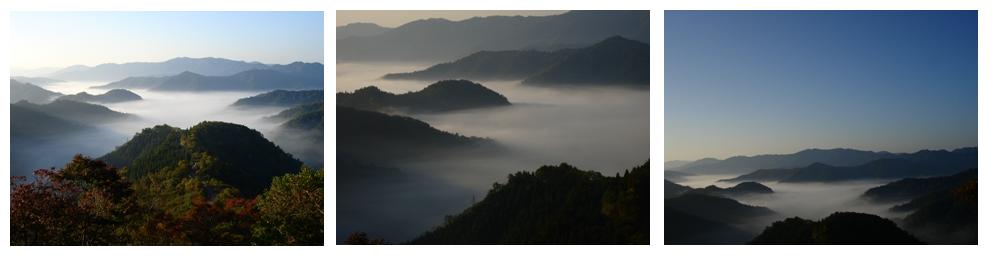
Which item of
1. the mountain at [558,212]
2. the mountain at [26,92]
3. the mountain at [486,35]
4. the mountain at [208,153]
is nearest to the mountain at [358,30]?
the mountain at [486,35]

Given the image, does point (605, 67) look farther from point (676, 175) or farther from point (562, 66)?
point (676, 175)

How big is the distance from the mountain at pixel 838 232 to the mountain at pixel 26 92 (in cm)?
605

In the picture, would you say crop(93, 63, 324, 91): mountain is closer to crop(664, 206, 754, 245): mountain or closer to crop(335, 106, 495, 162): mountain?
crop(335, 106, 495, 162): mountain

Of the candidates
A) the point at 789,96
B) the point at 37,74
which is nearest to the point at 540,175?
the point at 789,96

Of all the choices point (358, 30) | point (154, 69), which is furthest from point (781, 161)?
point (154, 69)

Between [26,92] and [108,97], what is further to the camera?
[108,97]

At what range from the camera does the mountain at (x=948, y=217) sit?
11.2 m

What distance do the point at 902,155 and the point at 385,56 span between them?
14.4ft

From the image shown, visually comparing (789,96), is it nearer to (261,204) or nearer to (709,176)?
(709,176)

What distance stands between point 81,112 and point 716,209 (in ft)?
17.7

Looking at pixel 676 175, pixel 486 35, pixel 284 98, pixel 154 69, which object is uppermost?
pixel 486 35

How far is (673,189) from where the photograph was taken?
11.3 meters

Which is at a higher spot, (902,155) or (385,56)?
(385,56)

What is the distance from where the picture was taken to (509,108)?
11.2 meters
